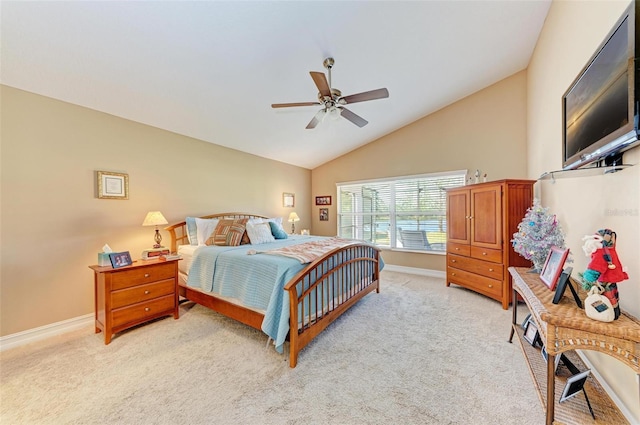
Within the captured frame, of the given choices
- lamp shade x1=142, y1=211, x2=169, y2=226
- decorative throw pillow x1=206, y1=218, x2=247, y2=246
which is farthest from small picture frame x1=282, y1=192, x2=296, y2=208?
lamp shade x1=142, y1=211, x2=169, y2=226

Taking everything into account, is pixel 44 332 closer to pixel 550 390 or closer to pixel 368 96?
Answer: pixel 368 96

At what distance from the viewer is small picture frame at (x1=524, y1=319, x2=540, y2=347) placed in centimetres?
193

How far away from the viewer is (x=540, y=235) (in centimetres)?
196

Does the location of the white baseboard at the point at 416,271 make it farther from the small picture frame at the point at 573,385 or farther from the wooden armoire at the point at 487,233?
the small picture frame at the point at 573,385

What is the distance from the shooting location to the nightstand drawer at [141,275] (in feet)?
7.87

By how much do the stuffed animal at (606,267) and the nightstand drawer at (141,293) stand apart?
3.58 m

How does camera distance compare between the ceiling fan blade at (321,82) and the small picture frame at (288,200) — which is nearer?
the ceiling fan blade at (321,82)

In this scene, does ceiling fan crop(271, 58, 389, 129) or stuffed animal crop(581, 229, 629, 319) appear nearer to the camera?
stuffed animal crop(581, 229, 629, 319)

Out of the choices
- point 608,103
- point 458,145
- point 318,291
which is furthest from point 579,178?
point 318,291

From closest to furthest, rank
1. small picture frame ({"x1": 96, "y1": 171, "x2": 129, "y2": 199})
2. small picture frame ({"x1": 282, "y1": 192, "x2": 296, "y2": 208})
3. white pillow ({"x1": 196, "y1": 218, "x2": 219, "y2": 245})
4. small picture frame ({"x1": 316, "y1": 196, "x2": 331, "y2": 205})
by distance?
small picture frame ({"x1": 96, "y1": 171, "x2": 129, "y2": 199}), white pillow ({"x1": 196, "y1": 218, "x2": 219, "y2": 245}), small picture frame ({"x1": 282, "y1": 192, "x2": 296, "y2": 208}), small picture frame ({"x1": 316, "y1": 196, "x2": 331, "y2": 205})

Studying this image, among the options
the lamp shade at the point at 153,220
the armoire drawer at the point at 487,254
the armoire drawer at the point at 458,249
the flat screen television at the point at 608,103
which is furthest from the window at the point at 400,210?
the lamp shade at the point at 153,220

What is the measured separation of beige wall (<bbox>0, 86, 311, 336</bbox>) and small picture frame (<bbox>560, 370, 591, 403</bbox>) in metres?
4.30

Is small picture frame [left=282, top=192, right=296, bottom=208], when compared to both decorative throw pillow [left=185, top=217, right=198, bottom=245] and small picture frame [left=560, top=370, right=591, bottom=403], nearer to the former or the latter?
decorative throw pillow [left=185, top=217, right=198, bottom=245]

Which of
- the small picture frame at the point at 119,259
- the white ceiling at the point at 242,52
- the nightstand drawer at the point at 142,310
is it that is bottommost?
the nightstand drawer at the point at 142,310
